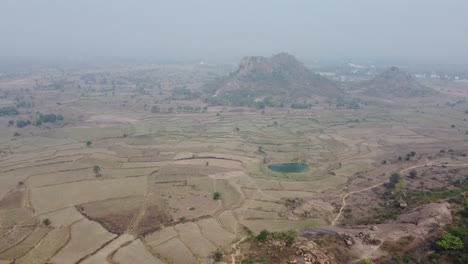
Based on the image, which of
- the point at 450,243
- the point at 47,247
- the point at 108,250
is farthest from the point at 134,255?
the point at 450,243

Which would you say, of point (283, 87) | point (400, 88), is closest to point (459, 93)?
point (400, 88)

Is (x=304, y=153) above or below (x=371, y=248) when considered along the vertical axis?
below

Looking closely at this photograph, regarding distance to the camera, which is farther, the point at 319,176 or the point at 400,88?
the point at 400,88

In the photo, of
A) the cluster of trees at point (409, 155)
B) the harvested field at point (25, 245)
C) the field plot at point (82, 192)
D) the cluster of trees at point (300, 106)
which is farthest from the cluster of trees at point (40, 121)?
the cluster of trees at point (409, 155)

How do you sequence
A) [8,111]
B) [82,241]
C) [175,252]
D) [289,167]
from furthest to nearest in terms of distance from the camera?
[8,111], [289,167], [82,241], [175,252]

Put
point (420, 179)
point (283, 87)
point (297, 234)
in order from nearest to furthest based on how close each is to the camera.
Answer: point (297, 234) → point (420, 179) → point (283, 87)

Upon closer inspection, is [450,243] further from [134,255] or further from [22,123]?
[22,123]

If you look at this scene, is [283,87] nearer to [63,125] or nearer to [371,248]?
[63,125]
